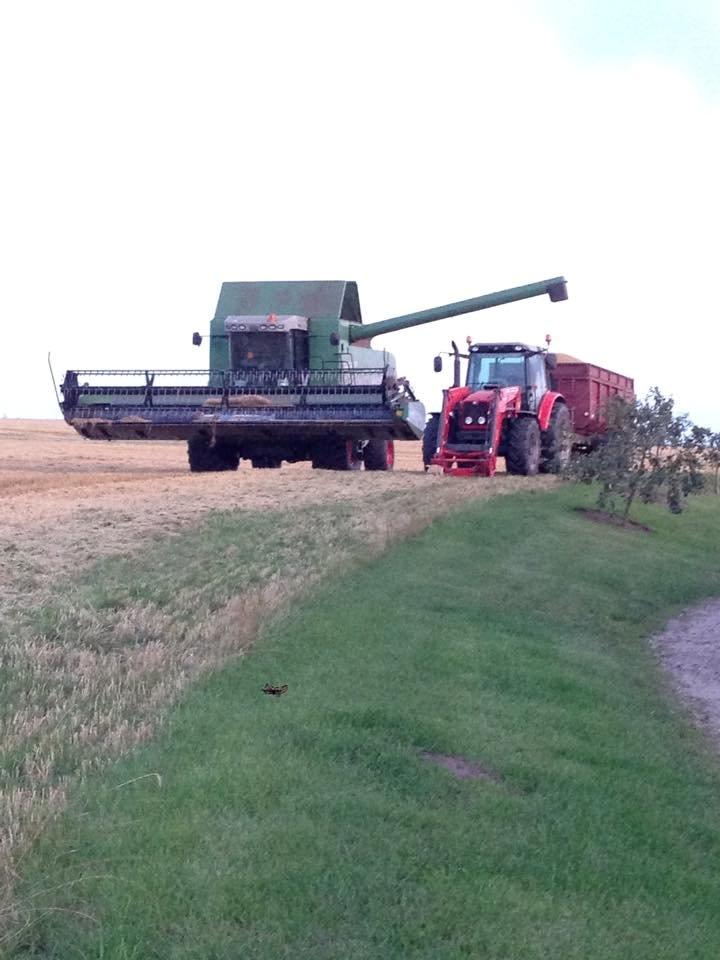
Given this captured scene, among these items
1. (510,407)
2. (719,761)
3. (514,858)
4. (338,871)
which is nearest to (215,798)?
(338,871)

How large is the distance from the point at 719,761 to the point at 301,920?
14.7 feet

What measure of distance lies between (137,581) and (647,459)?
12249mm

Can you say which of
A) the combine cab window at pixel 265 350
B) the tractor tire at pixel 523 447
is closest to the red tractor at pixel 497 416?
the tractor tire at pixel 523 447

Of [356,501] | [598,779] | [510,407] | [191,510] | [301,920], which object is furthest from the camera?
[510,407]

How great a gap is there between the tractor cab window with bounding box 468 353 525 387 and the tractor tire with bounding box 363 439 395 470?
2.19 metres

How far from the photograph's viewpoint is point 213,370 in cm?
2511

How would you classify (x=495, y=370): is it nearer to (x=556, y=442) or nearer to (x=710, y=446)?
(x=556, y=442)

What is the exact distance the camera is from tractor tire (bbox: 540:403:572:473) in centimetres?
2591

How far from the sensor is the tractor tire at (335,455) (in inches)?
979

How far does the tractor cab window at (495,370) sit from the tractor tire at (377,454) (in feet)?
7.20

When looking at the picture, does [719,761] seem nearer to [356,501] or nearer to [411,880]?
[411,880]

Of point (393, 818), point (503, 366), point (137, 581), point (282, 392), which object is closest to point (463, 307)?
point (503, 366)

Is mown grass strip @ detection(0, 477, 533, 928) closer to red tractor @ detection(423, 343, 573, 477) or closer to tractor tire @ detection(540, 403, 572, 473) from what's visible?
red tractor @ detection(423, 343, 573, 477)

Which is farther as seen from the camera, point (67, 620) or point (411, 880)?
point (67, 620)
